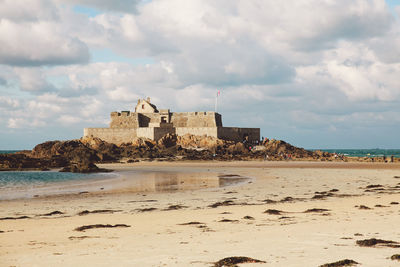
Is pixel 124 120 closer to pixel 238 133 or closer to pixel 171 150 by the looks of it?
pixel 171 150

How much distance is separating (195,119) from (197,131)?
4.27 metres

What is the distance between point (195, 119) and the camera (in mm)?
59594

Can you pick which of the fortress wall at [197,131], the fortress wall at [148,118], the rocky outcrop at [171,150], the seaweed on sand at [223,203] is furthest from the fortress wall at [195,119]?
the seaweed on sand at [223,203]

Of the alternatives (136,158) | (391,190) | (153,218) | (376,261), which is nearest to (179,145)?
(136,158)

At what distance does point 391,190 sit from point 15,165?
30145 millimetres

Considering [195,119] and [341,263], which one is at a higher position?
[195,119]

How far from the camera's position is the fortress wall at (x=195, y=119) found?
58.2 m

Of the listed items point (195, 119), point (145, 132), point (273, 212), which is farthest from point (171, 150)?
point (273, 212)

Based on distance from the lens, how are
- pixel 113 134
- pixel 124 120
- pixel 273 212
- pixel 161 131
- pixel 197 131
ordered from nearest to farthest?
pixel 273 212
pixel 197 131
pixel 161 131
pixel 113 134
pixel 124 120

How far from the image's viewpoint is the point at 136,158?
160 ft

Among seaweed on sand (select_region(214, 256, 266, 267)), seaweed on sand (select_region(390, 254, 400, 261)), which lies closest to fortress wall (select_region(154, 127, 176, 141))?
seaweed on sand (select_region(214, 256, 266, 267))

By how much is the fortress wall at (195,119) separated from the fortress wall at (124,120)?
17.6 ft

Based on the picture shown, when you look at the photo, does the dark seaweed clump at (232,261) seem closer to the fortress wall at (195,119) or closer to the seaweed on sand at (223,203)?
the seaweed on sand at (223,203)

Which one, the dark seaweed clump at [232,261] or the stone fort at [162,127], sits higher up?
the stone fort at [162,127]
